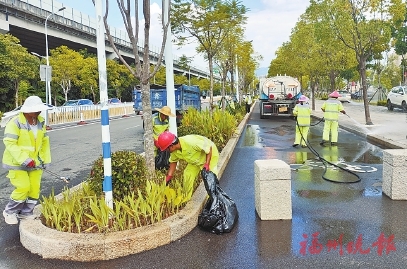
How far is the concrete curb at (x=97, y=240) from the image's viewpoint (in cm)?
360

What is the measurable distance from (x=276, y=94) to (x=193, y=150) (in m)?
18.6

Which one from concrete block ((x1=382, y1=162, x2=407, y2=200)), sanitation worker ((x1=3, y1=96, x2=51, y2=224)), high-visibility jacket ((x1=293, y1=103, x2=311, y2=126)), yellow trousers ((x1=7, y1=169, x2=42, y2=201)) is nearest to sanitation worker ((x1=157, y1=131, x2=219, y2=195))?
sanitation worker ((x1=3, y1=96, x2=51, y2=224))

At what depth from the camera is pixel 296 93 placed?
2234cm

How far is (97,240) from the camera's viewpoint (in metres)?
3.62

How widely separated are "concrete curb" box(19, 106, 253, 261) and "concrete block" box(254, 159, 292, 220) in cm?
104

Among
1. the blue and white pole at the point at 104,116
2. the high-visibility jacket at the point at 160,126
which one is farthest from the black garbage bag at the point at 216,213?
the high-visibility jacket at the point at 160,126

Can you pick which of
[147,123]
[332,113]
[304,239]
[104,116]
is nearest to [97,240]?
[104,116]

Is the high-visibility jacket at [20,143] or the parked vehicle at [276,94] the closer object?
the high-visibility jacket at [20,143]

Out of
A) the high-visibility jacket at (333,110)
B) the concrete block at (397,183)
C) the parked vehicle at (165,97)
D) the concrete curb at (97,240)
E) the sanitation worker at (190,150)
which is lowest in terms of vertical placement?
the concrete curb at (97,240)

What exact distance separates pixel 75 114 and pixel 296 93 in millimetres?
14305

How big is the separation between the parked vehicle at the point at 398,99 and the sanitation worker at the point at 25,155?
2436cm

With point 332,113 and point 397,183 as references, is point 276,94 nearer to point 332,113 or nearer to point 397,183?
point 332,113

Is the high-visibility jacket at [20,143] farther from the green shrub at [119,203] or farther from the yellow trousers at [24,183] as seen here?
the green shrub at [119,203]

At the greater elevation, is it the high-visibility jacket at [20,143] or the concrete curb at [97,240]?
the high-visibility jacket at [20,143]
